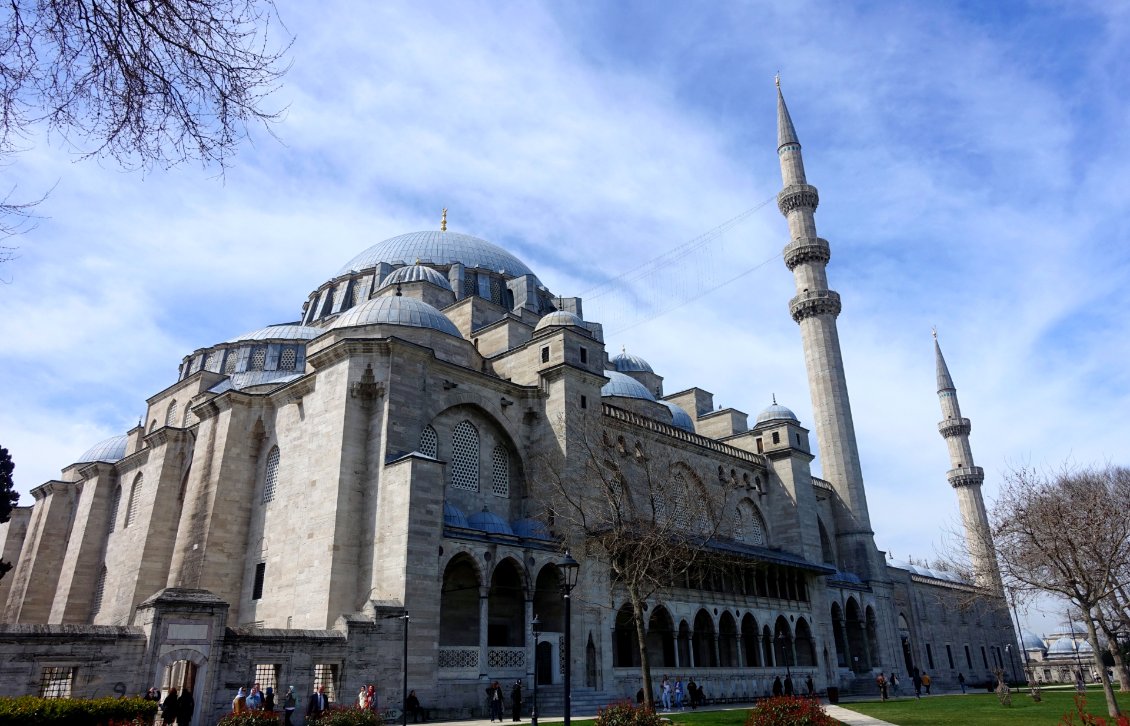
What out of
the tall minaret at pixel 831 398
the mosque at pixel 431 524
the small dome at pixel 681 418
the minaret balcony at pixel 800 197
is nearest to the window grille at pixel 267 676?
the mosque at pixel 431 524

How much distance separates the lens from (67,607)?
1149 inches

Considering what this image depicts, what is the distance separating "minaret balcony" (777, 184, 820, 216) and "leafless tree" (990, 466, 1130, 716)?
21.4 meters

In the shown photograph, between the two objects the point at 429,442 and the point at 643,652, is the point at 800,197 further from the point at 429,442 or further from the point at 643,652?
the point at 643,652

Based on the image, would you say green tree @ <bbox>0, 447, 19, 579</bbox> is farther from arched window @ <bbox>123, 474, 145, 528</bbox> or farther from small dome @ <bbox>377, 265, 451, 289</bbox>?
small dome @ <bbox>377, 265, 451, 289</bbox>

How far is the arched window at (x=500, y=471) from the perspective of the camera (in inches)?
960

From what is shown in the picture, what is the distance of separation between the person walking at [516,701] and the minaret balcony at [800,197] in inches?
1240

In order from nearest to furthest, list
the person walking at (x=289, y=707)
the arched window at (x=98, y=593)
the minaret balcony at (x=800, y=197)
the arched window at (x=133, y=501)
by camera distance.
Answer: the person walking at (x=289, y=707) → the arched window at (x=98, y=593) → the arched window at (x=133, y=501) → the minaret balcony at (x=800, y=197)

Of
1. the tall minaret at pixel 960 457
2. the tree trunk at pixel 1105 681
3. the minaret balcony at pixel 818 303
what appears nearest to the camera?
the tree trunk at pixel 1105 681

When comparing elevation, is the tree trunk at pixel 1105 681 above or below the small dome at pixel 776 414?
below

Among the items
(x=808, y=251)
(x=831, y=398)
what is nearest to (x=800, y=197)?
(x=808, y=251)

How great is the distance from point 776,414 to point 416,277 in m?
18.5

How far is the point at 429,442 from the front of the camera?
22969 mm

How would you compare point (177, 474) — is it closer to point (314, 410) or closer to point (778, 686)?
point (314, 410)

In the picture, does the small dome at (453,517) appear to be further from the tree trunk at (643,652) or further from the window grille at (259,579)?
the window grille at (259,579)
